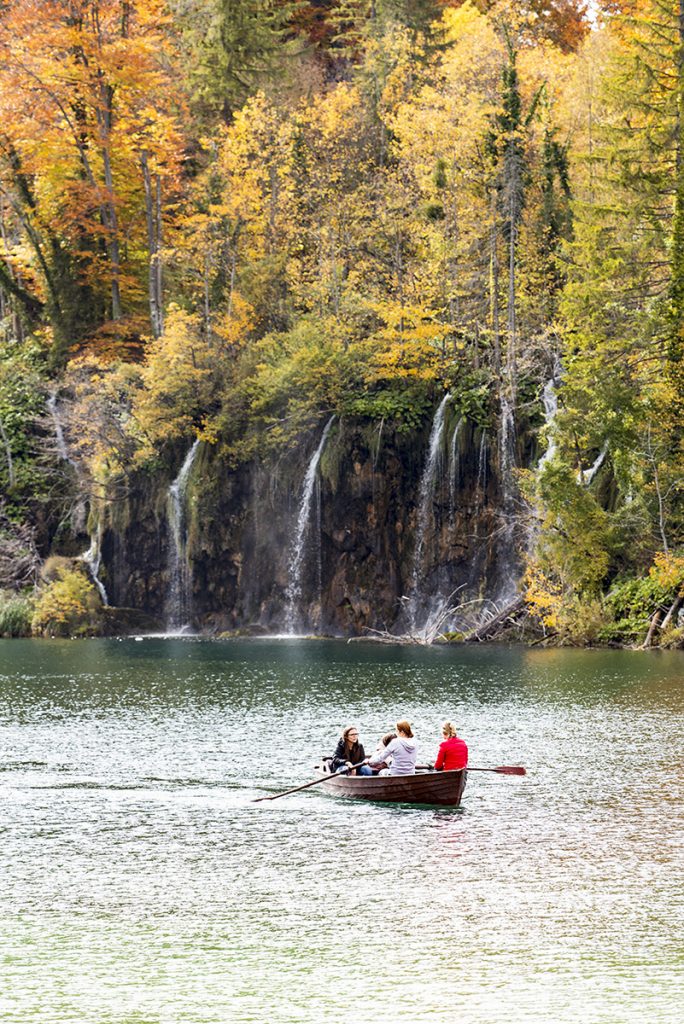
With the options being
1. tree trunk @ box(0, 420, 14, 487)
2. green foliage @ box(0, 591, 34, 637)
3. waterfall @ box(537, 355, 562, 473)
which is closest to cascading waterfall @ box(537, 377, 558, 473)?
waterfall @ box(537, 355, 562, 473)

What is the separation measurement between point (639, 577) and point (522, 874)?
32107 millimetres

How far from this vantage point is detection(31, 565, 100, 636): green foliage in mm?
59781

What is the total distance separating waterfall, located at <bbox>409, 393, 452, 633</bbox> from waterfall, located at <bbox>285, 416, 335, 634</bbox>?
4514 mm

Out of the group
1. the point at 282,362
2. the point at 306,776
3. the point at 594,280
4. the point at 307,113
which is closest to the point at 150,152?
the point at 307,113

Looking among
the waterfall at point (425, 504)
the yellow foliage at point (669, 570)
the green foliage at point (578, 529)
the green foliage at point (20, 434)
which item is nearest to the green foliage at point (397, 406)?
the waterfall at point (425, 504)

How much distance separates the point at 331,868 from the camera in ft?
62.5

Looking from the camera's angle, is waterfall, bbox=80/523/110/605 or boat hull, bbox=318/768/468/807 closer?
boat hull, bbox=318/768/468/807

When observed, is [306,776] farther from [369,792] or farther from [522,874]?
[522,874]

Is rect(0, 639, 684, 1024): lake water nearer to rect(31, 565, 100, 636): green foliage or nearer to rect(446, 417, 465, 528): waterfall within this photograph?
rect(446, 417, 465, 528): waterfall

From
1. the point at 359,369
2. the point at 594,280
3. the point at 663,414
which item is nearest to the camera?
the point at 663,414

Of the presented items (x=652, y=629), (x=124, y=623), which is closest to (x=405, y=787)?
(x=652, y=629)

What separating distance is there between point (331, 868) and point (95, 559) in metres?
46.1

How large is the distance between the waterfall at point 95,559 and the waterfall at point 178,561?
9.44 ft

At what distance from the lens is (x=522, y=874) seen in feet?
60.4
